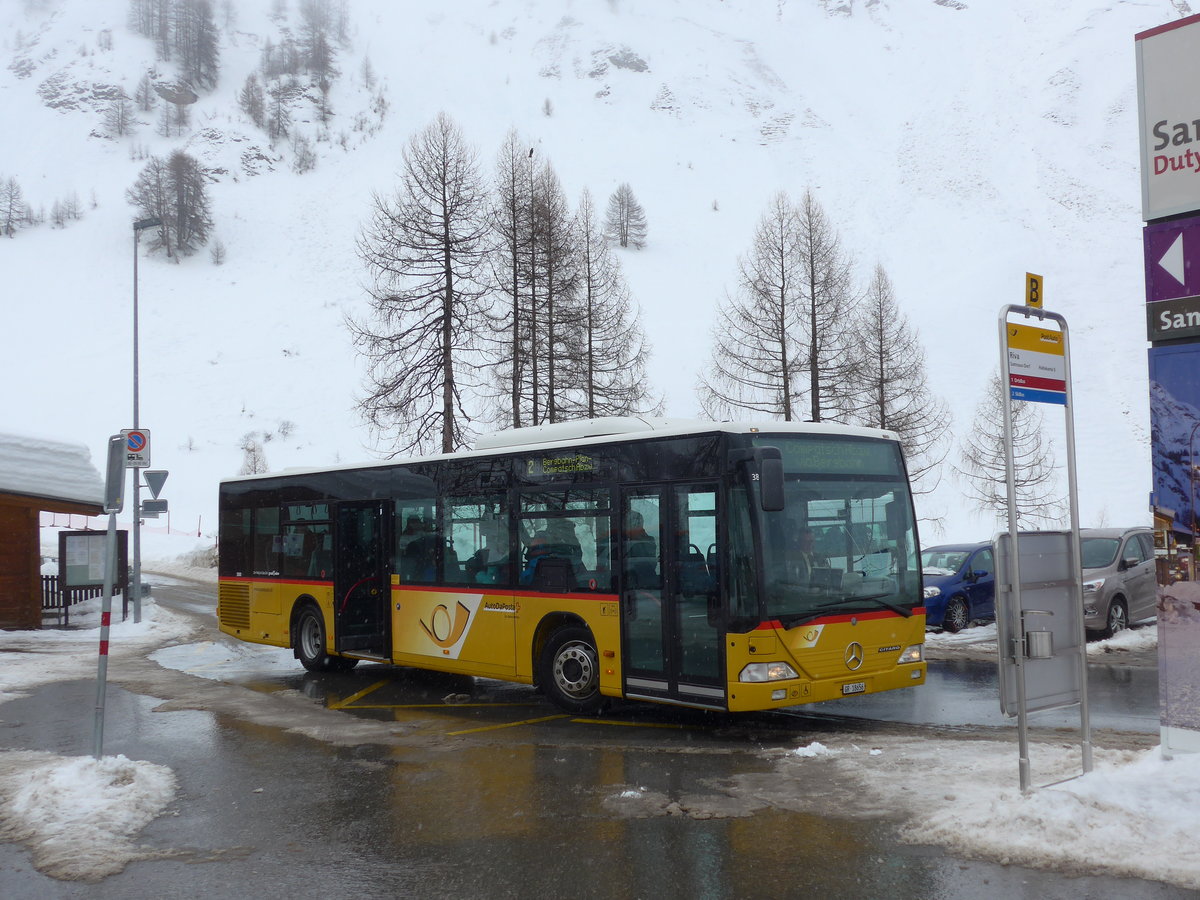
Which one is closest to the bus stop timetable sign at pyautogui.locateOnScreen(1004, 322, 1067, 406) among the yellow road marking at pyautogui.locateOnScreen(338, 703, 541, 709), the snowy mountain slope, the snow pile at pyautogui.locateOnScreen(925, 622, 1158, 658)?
the yellow road marking at pyautogui.locateOnScreen(338, 703, 541, 709)

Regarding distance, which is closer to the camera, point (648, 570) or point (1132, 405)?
point (648, 570)

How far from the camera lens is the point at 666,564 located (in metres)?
10.0

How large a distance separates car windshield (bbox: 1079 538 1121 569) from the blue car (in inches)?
59.5

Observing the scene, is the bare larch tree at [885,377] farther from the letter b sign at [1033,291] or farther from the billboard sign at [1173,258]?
the letter b sign at [1033,291]

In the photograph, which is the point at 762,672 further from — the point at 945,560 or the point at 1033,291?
the point at 945,560

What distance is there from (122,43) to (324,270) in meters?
80.3

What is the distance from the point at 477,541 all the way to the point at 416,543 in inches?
57.9

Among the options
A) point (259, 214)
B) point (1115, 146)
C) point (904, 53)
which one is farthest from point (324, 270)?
point (904, 53)

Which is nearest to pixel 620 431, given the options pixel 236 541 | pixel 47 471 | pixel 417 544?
pixel 417 544

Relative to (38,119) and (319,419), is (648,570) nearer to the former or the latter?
(319,419)

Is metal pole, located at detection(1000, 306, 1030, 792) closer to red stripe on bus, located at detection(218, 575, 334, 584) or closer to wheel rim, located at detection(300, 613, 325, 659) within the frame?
red stripe on bus, located at detection(218, 575, 334, 584)

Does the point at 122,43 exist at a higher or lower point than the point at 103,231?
higher

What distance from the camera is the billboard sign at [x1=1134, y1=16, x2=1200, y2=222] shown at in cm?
788

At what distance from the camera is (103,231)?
95875 mm
